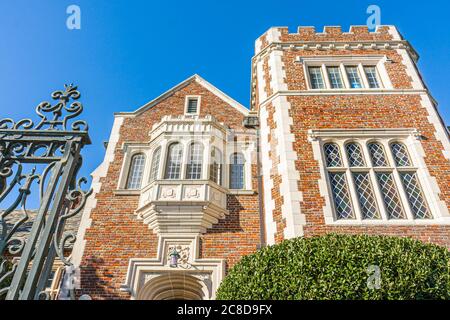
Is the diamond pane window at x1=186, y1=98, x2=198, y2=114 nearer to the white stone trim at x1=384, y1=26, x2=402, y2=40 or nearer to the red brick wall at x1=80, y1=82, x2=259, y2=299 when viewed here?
the red brick wall at x1=80, y1=82, x2=259, y2=299

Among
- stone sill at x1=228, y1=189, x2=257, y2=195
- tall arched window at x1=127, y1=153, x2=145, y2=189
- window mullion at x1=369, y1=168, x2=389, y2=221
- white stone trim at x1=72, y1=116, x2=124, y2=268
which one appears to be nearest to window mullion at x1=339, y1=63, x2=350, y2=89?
window mullion at x1=369, y1=168, x2=389, y2=221

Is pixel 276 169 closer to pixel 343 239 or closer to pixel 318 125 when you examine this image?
pixel 318 125

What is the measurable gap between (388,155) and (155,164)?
7.49 m

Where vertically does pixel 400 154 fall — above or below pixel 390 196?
above

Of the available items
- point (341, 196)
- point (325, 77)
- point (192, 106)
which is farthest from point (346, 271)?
point (192, 106)

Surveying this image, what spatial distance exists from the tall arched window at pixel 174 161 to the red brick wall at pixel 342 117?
330cm

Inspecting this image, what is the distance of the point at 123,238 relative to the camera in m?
9.30

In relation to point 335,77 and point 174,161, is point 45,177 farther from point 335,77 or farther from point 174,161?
point 335,77

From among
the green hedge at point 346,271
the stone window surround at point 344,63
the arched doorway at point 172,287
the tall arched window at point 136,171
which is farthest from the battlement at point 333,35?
the arched doorway at point 172,287

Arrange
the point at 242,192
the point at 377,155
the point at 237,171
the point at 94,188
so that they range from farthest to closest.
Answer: the point at 237,171 < the point at 94,188 < the point at 242,192 < the point at 377,155

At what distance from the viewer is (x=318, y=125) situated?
950cm

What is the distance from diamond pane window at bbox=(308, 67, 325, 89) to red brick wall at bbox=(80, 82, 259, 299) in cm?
434

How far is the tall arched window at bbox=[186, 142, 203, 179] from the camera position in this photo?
10.4 metres

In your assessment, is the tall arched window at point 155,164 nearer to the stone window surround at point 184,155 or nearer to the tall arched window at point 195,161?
the stone window surround at point 184,155
